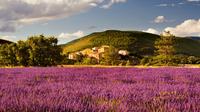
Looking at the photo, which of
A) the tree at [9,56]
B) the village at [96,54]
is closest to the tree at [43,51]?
the tree at [9,56]

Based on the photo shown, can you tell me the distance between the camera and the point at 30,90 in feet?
25.0

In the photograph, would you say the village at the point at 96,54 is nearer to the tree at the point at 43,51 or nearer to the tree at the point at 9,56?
the tree at the point at 43,51

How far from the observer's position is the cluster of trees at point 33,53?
4653 cm

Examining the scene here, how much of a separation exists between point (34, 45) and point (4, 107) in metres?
42.4

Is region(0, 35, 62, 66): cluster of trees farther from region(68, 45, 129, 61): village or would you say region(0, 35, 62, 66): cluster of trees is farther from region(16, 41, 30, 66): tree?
region(68, 45, 129, 61): village

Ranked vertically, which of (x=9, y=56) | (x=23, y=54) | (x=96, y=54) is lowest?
(x=9, y=56)

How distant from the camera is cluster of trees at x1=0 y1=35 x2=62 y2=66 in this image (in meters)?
46.5

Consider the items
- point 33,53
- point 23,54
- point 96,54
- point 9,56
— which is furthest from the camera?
point 96,54

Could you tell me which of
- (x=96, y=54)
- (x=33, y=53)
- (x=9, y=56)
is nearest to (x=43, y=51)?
(x=33, y=53)

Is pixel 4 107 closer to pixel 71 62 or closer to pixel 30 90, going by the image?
pixel 30 90

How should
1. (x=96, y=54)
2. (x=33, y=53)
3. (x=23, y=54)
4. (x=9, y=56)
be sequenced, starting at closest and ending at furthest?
(x=33, y=53)
(x=23, y=54)
(x=9, y=56)
(x=96, y=54)

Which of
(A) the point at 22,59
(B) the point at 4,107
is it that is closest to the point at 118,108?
(B) the point at 4,107

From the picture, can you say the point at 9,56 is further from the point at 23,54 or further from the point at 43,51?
the point at 43,51

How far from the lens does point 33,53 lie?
46.5 m
